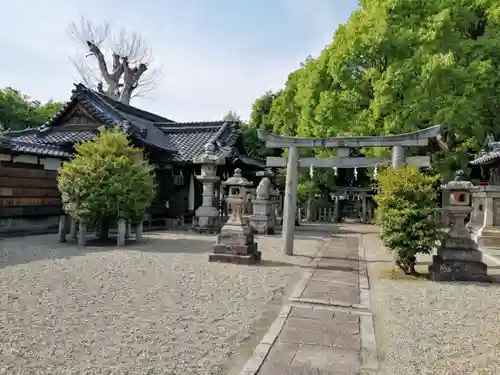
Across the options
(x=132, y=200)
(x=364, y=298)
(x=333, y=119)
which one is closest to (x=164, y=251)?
(x=132, y=200)

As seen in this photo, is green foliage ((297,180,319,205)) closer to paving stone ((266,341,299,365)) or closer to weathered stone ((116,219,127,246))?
weathered stone ((116,219,127,246))

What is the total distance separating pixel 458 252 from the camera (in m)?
8.46

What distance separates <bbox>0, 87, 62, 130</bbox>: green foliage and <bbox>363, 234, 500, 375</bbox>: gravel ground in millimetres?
31659

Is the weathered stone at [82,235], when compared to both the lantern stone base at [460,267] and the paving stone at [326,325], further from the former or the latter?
the lantern stone base at [460,267]

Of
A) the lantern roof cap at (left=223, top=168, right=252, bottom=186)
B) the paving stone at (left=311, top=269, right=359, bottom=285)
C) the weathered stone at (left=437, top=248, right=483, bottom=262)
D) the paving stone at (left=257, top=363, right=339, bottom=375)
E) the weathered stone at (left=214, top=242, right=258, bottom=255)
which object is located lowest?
the paving stone at (left=257, top=363, right=339, bottom=375)

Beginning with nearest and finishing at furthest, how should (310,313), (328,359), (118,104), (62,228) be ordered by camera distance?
(328,359)
(310,313)
(62,228)
(118,104)

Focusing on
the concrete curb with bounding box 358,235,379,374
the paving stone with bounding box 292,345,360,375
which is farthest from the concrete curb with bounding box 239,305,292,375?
the concrete curb with bounding box 358,235,379,374

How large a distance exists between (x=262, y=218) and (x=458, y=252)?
975 cm

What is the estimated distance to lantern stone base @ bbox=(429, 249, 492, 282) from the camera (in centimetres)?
832

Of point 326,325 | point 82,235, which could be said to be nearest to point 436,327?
point 326,325

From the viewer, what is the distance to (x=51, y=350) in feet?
13.8

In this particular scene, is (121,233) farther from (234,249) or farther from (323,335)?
(323,335)

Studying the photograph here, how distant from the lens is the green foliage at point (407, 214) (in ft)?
27.9

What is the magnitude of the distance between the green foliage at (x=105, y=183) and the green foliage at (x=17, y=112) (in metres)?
22.8
